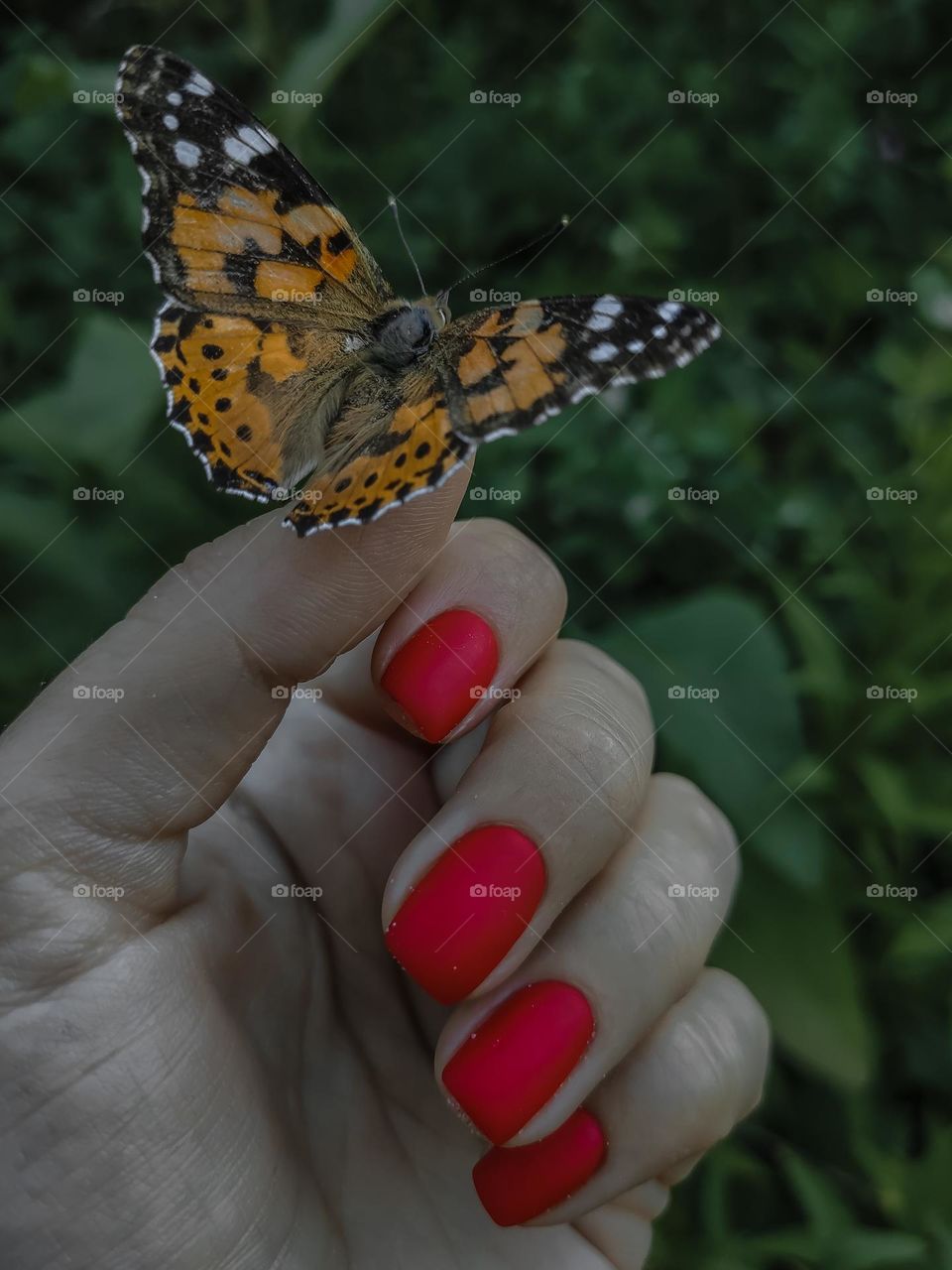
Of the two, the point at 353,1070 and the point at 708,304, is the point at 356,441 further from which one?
the point at 708,304

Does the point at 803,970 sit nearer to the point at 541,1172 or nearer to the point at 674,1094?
the point at 674,1094

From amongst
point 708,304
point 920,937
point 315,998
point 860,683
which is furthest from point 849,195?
point 315,998

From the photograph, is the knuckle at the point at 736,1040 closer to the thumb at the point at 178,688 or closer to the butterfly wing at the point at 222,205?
the thumb at the point at 178,688

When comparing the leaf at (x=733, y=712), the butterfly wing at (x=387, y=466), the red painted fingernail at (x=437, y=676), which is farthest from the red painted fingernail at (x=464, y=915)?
the leaf at (x=733, y=712)

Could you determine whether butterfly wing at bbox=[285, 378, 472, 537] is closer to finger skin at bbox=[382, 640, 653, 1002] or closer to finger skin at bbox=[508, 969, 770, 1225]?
finger skin at bbox=[382, 640, 653, 1002]
